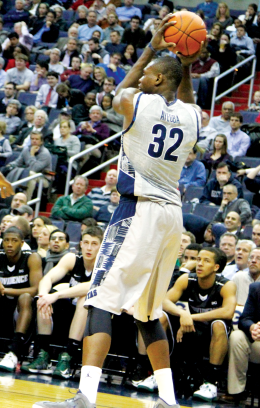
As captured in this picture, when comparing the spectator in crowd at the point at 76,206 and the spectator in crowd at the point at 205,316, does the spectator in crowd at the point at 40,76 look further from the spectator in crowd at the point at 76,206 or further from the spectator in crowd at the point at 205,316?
the spectator in crowd at the point at 205,316

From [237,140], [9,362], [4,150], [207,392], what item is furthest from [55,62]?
[207,392]

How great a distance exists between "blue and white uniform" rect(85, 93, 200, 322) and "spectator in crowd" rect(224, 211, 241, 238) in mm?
4947

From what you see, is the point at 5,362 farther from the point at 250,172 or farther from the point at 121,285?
the point at 250,172

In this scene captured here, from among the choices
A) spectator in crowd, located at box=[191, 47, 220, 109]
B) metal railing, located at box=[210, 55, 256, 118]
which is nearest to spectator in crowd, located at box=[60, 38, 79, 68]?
spectator in crowd, located at box=[191, 47, 220, 109]

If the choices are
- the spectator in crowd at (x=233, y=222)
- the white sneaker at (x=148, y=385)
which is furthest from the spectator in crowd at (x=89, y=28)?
the white sneaker at (x=148, y=385)

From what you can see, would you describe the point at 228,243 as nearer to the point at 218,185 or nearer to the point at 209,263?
the point at 209,263

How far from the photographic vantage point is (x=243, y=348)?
6.12 m

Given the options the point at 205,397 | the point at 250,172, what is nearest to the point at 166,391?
the point at 205,397

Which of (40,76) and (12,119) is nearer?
(12,119)

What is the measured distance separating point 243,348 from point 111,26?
11.1m

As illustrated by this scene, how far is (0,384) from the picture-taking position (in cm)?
516

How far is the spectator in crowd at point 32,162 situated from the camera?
36.6ft

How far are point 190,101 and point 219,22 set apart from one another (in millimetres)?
10491

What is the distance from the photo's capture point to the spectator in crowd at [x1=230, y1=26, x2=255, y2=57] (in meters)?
13.6
